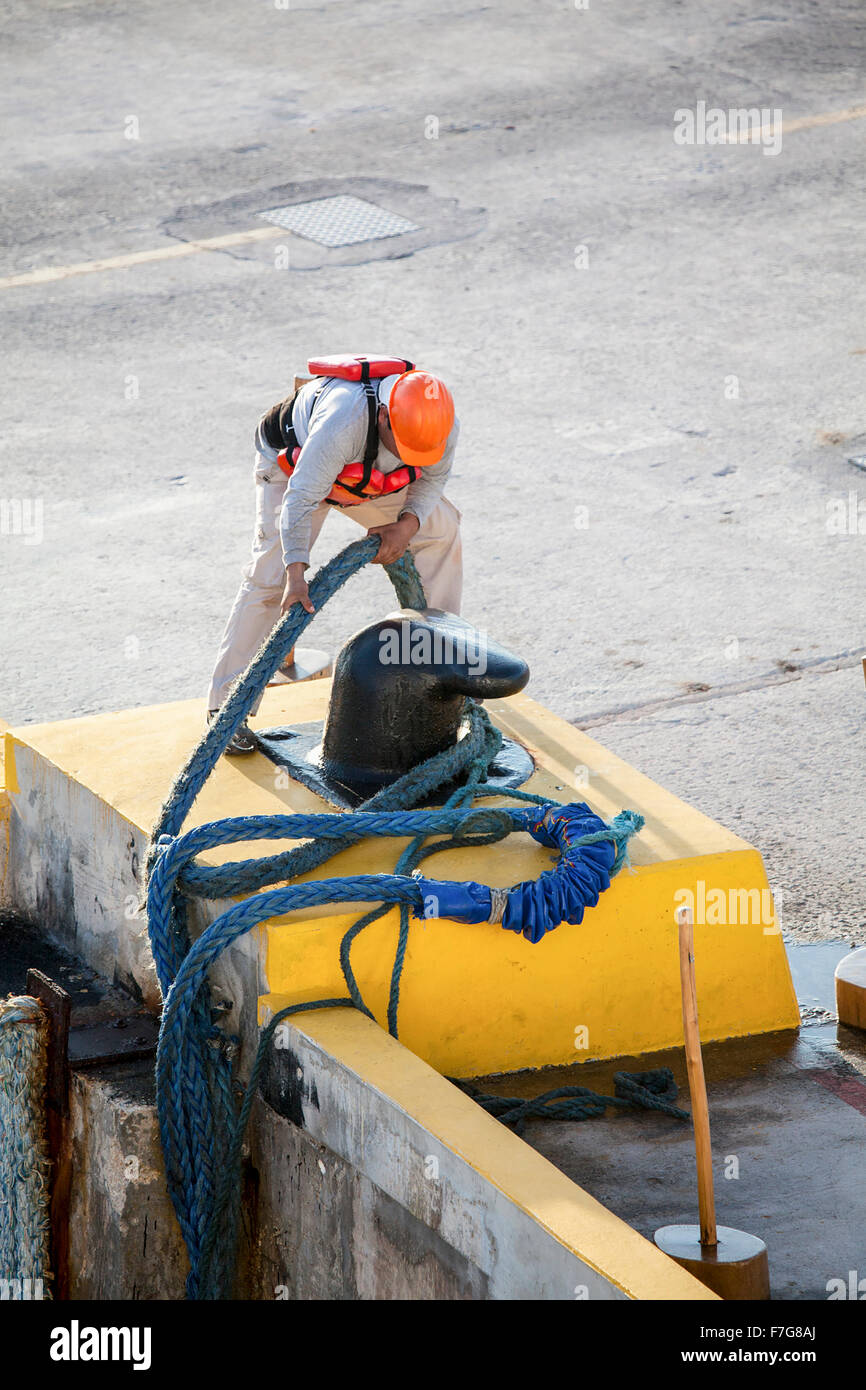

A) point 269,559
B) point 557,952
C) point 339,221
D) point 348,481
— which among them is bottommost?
point 557,952

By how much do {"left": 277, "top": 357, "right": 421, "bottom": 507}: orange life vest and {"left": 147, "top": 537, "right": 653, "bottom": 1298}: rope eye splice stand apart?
1.33 meters

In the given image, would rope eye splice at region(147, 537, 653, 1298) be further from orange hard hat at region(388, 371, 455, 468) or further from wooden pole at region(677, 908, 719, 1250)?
orange hard hat at region(388, 371, 455, 468)

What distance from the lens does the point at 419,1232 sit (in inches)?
192

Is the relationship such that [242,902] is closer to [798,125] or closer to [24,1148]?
[24,1148]

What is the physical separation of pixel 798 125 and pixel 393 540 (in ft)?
35.5

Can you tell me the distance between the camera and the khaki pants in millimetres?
7082

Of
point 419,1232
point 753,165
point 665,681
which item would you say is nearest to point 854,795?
point 665,681

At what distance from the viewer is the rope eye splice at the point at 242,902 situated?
5379mm

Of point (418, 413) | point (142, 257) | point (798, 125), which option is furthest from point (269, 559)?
point (798, 125)

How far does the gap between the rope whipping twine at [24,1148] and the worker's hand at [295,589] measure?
4.79ft

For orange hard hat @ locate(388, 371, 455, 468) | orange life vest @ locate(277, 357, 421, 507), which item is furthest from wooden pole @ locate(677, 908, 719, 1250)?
→ orange life vest @ locate(277, 357, 421, 507)

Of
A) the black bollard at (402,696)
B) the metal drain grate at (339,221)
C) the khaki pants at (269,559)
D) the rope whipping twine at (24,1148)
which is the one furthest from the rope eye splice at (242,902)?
the metal drain grate at (339,221)

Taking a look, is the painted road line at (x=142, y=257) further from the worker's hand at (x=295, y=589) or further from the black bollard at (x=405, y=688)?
the black bollard at (x=405, y=688)

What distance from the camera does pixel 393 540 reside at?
6.62 meters
